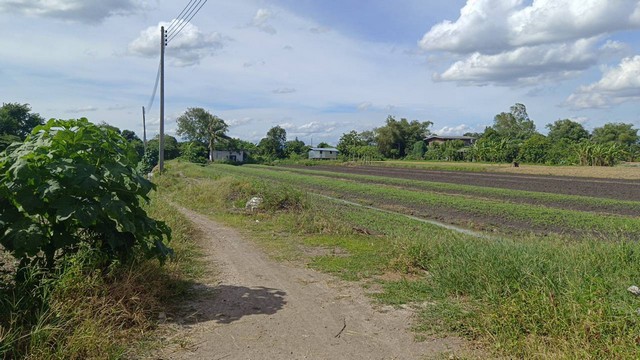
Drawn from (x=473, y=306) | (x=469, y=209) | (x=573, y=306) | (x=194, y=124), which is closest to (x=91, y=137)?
(x=473, y=306)

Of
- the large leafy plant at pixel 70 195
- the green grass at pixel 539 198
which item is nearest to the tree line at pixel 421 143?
the green grass at pixel 539 198

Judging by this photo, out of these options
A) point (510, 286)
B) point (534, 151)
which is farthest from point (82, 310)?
point (534, 151)

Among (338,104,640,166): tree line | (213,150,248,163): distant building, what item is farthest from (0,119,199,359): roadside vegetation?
(213,150,248,163): distant building

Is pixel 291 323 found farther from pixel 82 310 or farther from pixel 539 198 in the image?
pixel 539 198

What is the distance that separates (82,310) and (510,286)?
421cm

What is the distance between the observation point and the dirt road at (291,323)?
4363mm

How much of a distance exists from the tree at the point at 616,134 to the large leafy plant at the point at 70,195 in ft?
280

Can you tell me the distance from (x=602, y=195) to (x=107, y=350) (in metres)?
25.3

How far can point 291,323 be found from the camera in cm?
506

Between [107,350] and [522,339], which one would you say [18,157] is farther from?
[522,339]

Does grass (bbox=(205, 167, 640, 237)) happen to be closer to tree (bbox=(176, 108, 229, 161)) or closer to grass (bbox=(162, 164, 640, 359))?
grass (bbox=(162, 164, 640, 359))

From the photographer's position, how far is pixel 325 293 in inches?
244

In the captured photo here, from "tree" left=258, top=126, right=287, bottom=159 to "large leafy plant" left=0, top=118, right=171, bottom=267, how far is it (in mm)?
95307

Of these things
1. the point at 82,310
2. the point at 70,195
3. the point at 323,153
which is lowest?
the point at 82,310
